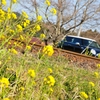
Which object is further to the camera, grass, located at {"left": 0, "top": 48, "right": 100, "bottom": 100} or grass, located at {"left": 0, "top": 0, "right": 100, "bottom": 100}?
grass, located at {"left": 0, "top": 48, "right": 100, "bottom": 100}

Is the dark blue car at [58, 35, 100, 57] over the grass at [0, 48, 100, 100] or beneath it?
over

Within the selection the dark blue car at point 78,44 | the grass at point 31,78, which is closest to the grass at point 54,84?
the grass at point 31,78

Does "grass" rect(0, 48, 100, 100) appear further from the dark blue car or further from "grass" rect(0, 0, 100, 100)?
the dark blue car

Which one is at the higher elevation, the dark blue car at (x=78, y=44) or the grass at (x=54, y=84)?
the dark blue car at (x=78, y=44)

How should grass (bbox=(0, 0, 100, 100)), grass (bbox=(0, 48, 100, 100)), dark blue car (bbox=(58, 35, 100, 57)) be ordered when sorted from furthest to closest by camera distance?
dark blue car (bbox=(58, 35, 100, 57)) → grass (bbox=(0, 48, 100, 100)) → grass (bbox=(0, 0, 100, 100))

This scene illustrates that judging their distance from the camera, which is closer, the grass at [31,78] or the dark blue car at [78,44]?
the grass at [31,78]

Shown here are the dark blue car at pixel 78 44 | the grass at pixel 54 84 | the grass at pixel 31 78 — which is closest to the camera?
the grass at pixel 31 78

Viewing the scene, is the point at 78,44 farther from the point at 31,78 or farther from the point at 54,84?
the point at 31,78

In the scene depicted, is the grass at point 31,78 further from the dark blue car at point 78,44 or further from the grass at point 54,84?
the dark blue car at point 78,44

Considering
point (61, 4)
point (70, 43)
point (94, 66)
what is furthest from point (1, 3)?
point (61, 4)

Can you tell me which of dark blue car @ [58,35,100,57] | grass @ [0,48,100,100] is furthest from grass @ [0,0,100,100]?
dark blue car @ [58,35,100,57]

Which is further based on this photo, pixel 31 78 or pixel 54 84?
pixel 54 84

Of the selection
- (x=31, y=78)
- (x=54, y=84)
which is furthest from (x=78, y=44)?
(x=31, y=78)

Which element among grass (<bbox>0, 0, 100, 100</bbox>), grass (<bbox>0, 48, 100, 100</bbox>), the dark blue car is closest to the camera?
grass (<bbox>0, 0, 100, 100</bbox>)
